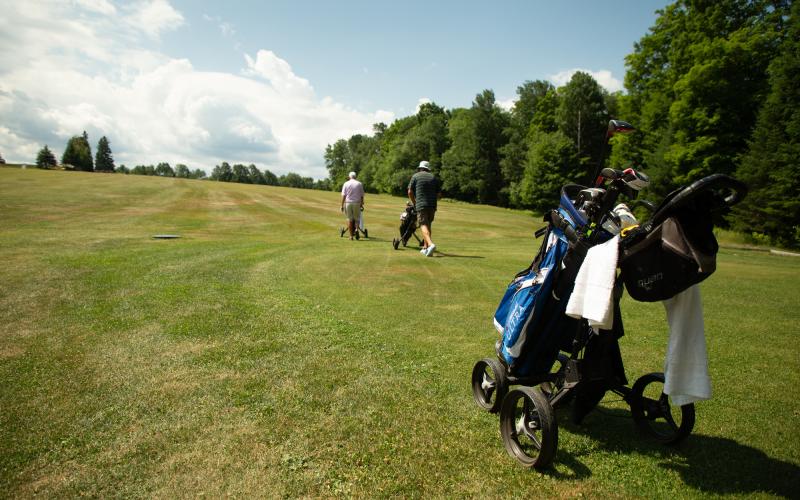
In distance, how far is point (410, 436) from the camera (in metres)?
3.69

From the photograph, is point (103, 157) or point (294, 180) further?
point (294, 180)

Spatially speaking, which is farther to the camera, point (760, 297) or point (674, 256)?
point (760, 297)

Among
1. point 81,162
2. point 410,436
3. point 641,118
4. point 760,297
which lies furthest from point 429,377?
point 81,162

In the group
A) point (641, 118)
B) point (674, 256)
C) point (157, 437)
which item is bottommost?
point (157, 437)

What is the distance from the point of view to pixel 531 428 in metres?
3.50

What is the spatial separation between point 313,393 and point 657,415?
3183 mm

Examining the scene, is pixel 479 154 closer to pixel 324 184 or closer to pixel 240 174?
pixel 324 184

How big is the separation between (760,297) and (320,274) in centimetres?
1008

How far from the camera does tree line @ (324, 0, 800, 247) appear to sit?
2653 cm

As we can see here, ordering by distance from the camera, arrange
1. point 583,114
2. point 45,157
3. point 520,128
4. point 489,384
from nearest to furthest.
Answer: point 489,384, point 583,114, point 520,128, point 45,157

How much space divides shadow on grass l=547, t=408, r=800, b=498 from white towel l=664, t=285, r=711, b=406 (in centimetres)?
94

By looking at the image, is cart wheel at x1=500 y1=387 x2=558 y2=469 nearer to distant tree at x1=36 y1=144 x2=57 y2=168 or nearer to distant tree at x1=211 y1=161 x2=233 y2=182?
distant tree at x1=36 y1=144 x2=57 y2=168

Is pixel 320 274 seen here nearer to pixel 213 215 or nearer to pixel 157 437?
pixel 157 437

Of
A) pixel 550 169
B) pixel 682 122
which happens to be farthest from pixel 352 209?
pixel 550 169
